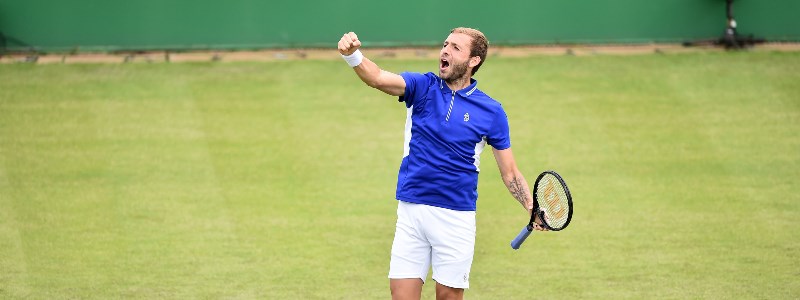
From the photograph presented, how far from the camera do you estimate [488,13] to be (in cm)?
1484

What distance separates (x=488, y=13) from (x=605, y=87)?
5.42 ft

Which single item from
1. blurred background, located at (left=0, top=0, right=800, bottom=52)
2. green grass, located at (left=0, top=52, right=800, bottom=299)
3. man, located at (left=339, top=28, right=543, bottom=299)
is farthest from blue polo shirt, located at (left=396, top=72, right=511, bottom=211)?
blurred background, located at (left=0, top=0, right=800, bottom=52)

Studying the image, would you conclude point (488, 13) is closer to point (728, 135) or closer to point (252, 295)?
point (728, 135)

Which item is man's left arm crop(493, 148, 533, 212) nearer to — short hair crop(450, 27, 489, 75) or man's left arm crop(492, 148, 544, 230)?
man's left arm crop(492, 148, 544, 230)

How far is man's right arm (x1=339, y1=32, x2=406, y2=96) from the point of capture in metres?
6.84

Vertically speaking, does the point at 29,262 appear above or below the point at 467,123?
below

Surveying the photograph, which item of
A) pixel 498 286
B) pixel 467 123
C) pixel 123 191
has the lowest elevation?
pixel 498 286

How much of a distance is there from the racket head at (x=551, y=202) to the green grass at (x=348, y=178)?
1.95 m

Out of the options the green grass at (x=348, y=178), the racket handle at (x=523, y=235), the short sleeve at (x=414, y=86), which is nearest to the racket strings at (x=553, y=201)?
the racket handle at (x=523, y=235)

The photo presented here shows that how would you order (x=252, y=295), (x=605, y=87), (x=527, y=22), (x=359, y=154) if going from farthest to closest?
(x=527, y=22)
(x=605, y=87)
(x=359, y=154)
(x=252, y=295)

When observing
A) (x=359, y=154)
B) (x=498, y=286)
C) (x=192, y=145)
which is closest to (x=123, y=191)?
(x=192, y=145)

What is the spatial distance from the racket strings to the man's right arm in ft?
3.37

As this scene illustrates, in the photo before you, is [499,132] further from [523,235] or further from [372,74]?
[372,74]

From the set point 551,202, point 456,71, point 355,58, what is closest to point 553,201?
point 551,202
